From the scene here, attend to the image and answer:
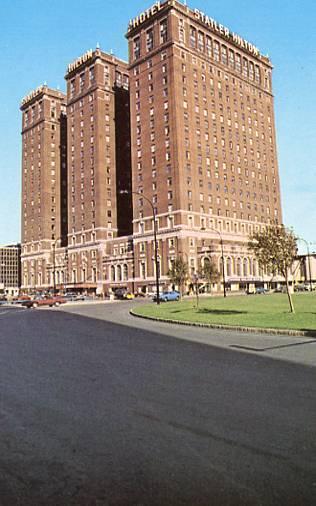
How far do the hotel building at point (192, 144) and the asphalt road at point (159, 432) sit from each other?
251 ft

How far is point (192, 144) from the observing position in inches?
3593

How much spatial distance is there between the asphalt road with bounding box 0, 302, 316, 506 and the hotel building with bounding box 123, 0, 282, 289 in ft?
251

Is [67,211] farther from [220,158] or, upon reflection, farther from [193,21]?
[193,21]

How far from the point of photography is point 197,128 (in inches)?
3661

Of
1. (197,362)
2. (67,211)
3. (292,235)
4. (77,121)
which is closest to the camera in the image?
(197,362)

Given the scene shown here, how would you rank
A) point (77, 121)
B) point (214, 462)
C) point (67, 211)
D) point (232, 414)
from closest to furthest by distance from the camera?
point (214, 462) < point (232, 414) < point (77, 121) < point (67, 211)

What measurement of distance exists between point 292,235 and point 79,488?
2233 cm

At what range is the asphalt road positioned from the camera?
11.9ft

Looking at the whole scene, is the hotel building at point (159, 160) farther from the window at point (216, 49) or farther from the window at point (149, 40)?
the window at point (216, 49)

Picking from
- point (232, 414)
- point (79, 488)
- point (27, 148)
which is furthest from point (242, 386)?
point (27, 148)

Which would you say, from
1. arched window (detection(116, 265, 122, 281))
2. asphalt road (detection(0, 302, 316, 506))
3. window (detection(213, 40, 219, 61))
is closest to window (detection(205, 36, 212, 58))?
window (detection(213, 40, 219, 61))

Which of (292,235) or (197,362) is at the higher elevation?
(292,235)

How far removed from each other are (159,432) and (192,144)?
90.1m

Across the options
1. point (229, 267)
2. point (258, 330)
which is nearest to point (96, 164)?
point (229, 267)
